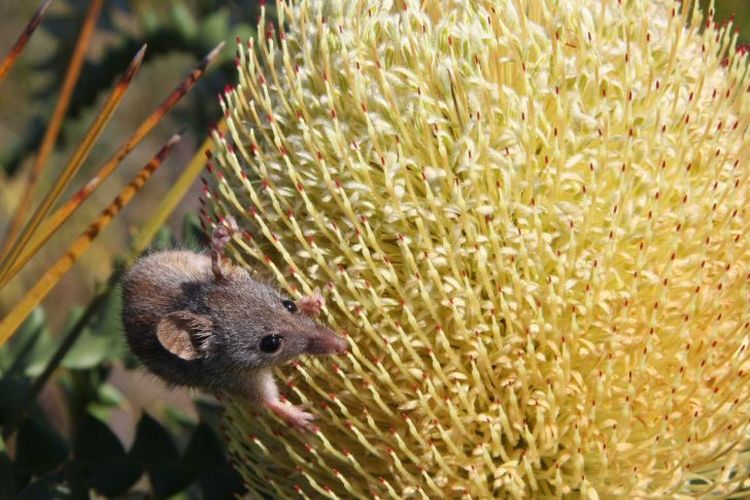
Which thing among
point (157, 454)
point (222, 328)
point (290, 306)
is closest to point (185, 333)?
point (222, 328)

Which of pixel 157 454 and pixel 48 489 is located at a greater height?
pixel 157 454

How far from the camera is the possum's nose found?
204 centimetres

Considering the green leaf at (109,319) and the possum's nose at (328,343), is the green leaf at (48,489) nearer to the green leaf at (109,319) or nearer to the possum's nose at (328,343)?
the green leaf at (109,319)

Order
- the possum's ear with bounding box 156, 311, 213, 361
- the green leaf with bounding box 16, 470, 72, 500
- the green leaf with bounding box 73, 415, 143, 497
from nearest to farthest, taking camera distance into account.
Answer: the possum's ear with bounding box 156, 311, 213, 361 < the green leaf with bounding box 16, 470, 72, 500 < the green leaf with bounding box 73, 415, 143, 497

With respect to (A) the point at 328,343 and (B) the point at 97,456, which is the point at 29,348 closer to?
(B) the point at 97,456

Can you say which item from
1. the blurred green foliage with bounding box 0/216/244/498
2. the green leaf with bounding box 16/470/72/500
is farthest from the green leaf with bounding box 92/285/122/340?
the green leaf with bounding box 16/470/72/500

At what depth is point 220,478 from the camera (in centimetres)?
269

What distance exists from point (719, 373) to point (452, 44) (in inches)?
32.9

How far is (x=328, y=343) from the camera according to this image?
2039 millimetres

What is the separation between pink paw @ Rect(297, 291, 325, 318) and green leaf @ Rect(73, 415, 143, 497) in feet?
2.73

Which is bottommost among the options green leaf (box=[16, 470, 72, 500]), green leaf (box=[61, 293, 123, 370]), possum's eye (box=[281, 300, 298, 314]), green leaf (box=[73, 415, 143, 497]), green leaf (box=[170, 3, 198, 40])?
green leaf (box=[16, 470, 72, 500])

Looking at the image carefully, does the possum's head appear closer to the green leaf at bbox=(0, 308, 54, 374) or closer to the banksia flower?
the banksia flower

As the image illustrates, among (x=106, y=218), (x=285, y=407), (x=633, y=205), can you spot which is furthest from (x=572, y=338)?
(x=106, y=218)

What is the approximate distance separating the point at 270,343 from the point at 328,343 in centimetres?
17
